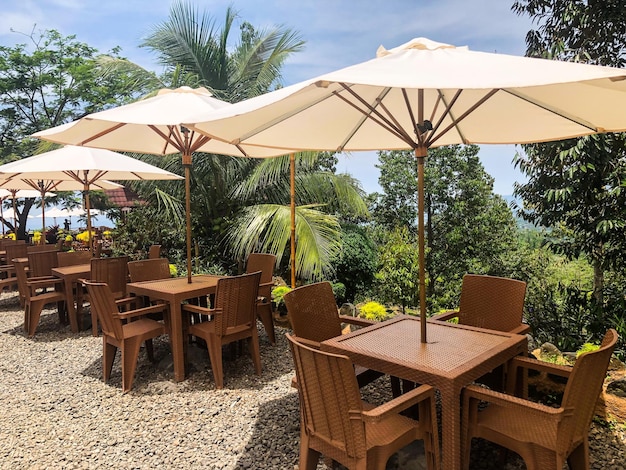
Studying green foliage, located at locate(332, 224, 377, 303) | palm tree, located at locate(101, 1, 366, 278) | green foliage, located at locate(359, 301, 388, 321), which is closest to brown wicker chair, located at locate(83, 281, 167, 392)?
green foliage, located at locate(359, 301, 388, 321)

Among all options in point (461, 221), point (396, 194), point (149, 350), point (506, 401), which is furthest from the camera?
point (396, 194)

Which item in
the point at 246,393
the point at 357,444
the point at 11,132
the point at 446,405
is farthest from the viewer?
the point at 11,132

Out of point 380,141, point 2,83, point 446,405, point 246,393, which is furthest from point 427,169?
point 2,83

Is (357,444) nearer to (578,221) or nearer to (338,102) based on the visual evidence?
(338,102)

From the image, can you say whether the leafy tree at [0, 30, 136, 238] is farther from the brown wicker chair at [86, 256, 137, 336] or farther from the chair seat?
the chair seat

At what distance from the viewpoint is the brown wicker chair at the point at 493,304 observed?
3.12 m

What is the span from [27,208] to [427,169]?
14.5 metres

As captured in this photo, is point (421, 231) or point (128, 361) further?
point (128, 361)

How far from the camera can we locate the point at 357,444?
1.94 metres

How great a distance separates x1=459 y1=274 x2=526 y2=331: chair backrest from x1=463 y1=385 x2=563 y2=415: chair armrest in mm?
1130

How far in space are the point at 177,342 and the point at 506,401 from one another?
285cm

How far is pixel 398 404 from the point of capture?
2004mm

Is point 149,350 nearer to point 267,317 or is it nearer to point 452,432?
point 267,317

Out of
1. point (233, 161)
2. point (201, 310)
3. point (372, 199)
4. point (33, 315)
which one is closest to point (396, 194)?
point (372, 199)
